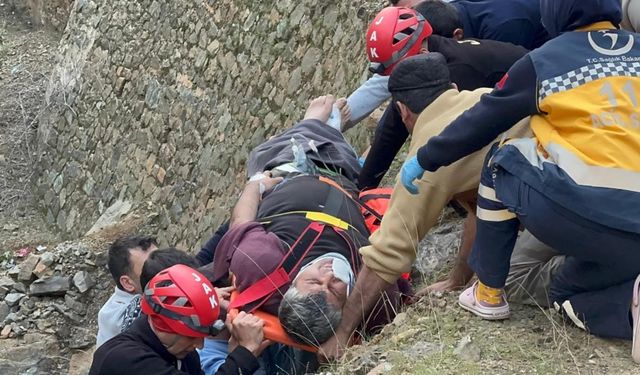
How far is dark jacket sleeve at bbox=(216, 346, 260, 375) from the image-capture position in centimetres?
394

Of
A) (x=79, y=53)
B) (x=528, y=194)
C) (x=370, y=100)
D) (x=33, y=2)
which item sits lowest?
(x=33, y=2)

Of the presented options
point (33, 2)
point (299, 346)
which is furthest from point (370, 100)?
point (33, 2)

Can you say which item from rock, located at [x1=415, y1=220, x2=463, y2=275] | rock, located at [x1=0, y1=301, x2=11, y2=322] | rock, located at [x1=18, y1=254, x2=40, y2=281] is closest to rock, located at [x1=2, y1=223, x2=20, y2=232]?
rock, located at [x1=18, y1=254, x2=40, y2=281]

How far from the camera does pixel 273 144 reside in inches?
234

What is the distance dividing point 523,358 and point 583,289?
14.5 inches

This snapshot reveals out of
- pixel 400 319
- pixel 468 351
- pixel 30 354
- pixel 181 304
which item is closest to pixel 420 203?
pixel 400 319

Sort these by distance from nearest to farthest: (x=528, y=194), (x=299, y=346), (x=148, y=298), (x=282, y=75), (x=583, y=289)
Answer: (x=528, y=194), (x=583, y=289), (x=148, y=298), (x=299, y=346), (x=282, y=75)

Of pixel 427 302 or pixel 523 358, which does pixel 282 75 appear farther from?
pixel 523 358

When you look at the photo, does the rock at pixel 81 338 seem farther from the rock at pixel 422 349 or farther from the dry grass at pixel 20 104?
the rock at pixel 422 349

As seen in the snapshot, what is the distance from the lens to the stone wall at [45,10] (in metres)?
13.9

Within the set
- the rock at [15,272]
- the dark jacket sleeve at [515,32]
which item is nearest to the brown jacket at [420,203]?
the dark jacket sleeve at [515,32]

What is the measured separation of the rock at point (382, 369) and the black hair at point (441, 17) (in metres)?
2.10

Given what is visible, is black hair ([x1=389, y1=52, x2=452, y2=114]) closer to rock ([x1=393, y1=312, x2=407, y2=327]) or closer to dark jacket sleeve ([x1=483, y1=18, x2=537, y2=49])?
rock ([x1=393, y1=312, x2=407, y2=327])

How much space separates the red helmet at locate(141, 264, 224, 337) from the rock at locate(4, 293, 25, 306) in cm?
401
